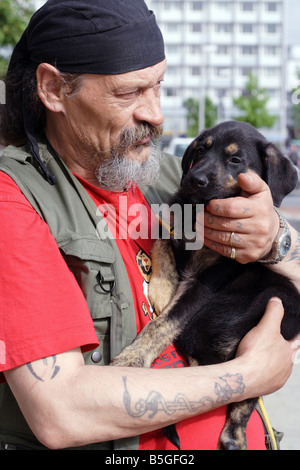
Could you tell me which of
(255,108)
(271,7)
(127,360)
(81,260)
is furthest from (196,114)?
(81,260)

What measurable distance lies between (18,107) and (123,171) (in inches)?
23.4

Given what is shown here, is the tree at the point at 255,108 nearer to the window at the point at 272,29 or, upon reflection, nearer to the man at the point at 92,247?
the window at the point at 272,29

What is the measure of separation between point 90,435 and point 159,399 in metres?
0.26

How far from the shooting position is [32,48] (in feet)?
7.71

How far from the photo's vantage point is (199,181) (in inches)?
110

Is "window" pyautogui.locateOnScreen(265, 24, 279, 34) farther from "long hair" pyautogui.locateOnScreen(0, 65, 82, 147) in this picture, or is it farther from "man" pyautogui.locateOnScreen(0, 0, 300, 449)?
"long hair" pyautogui.locateOnScreen(0, 65, 82, 147)

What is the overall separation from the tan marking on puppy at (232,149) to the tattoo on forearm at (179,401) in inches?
53.7

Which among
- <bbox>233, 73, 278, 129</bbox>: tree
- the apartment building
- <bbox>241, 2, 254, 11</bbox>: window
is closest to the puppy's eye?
<bbox>233, 73, 278, 129</bbox>: tree

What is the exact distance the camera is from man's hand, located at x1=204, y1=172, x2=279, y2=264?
2.43 metres

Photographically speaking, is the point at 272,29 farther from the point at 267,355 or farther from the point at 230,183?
the point at 267,355

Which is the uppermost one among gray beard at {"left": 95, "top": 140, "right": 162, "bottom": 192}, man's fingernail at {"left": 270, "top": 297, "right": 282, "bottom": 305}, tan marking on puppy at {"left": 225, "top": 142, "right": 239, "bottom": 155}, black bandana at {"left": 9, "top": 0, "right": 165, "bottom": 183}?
black bandana at {"left": 9, "top": 0, "right": 165, "bottom": 183}

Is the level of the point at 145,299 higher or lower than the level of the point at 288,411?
higher

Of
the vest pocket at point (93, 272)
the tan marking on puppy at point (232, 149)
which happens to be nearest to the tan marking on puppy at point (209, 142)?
the tan marking on puppy at point (232, 149)

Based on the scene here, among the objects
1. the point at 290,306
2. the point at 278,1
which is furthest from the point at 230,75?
the point at 290,306
